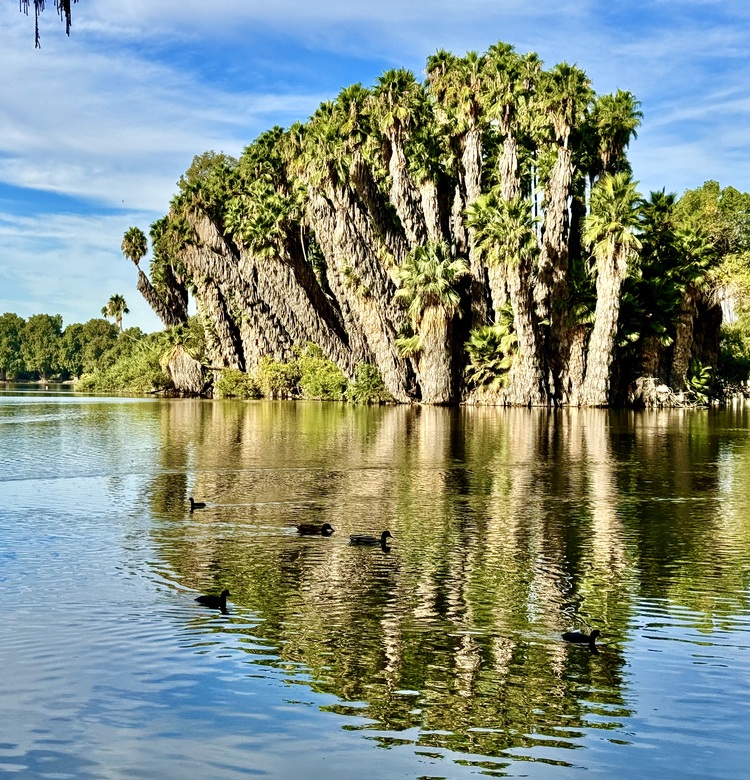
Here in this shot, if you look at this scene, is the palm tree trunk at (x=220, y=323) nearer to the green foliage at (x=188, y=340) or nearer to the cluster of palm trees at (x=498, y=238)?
the green foliage at (x=188, y=340)

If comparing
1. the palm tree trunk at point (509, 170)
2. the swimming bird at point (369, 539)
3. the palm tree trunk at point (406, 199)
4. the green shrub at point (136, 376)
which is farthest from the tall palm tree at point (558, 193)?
the green shrub at point (136, 376)

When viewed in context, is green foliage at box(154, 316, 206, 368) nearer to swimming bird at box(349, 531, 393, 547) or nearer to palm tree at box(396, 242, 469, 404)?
palm tree at box(396, 242, 469, 404)

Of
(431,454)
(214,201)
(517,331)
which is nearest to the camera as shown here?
(431,454)

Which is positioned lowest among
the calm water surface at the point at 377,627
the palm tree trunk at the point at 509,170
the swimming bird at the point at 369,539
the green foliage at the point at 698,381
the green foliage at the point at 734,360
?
the calm water surface at the point at 377,627

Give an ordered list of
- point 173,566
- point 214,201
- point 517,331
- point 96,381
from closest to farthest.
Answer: point 173,566, point 517,331, point 214,201, point 96,381

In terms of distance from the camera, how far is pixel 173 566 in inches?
572

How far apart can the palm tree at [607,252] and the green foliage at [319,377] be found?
24650 mm

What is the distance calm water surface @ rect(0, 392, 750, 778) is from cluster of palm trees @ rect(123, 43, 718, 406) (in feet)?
120

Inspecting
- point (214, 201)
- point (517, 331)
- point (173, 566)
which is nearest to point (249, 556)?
point (173, 566)

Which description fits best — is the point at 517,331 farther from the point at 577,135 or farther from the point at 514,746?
the point at 514,746

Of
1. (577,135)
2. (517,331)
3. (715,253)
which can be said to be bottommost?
(517,331)

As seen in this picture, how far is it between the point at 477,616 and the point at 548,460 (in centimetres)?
1924

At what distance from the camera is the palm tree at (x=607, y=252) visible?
191 ft

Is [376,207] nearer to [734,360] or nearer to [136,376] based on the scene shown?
[734,360]
